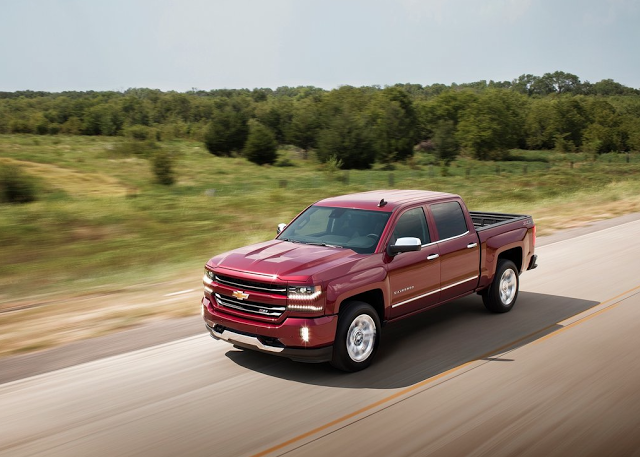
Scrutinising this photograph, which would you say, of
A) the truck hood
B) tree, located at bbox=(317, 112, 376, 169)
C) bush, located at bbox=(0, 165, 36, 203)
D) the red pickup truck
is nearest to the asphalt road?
the red pickup truck

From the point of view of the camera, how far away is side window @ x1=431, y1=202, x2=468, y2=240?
8.07m

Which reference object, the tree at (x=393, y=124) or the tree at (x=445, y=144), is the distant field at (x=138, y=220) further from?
the tree at (x=393, y=124)

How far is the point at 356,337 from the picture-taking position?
6.79 m

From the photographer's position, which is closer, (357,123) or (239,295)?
(239,295)

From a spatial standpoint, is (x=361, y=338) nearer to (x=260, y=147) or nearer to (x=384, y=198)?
(x=384, y=198)

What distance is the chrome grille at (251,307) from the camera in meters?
6.48

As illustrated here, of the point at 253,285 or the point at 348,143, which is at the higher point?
the point at 348,143

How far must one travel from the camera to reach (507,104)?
112m

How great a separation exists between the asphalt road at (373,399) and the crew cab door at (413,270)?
584 millimetres

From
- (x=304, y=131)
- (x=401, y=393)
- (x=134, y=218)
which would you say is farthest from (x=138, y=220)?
(x=304, y=131)

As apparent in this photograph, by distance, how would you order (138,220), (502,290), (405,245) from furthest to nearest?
(138,220)
(502,290)
(405,245)

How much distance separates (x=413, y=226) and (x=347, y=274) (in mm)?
1440

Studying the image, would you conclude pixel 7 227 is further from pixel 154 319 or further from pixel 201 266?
pixel 154 319

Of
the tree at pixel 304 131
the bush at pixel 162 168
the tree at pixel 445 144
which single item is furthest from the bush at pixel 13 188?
the tree at pixel 304 131
